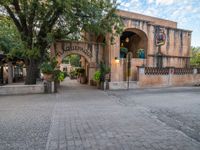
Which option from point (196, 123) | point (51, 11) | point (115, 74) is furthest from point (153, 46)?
point (196, 123)

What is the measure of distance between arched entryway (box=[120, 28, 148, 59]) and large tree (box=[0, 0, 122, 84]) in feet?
11.4

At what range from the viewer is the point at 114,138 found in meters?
3.84

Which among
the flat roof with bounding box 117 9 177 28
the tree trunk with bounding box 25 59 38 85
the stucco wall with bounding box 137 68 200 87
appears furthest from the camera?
the flat roof with bounding box 117 9 177 28

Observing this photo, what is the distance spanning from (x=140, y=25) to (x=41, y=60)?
9141 millimetres

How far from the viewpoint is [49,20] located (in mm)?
11656

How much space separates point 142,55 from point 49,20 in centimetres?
879

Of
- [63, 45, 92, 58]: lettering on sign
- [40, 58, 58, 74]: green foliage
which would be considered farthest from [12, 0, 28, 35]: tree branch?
[63, 45, 92, 58]: lettering on sign

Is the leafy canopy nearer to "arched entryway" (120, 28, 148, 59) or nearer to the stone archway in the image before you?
the stone archway

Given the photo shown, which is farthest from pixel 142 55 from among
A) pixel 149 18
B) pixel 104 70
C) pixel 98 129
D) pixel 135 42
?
pixel 98 129

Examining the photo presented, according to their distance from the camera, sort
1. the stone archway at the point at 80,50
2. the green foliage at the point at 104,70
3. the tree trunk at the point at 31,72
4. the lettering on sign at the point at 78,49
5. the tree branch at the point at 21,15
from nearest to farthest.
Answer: the tree branch at the point at 21,15 < the tree trunk at the point at 31,72 < the green foliage at the point at 104,70 < the stone archway at the point at 80,50 < the lettering on sign at the point at 78,49

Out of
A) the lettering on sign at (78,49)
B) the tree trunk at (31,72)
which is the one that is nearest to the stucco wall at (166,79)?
the lettering on sign at (78,49)

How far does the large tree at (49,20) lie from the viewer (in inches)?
408

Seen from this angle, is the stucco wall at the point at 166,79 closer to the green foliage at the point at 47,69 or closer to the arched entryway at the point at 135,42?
the arched entryway at the point at 135,42

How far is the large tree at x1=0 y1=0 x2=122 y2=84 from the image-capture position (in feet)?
34.0
